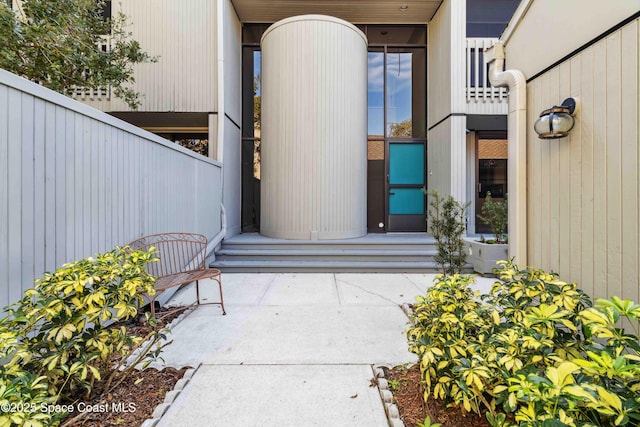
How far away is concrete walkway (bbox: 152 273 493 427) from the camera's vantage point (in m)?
1.54

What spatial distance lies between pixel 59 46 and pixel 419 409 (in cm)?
588

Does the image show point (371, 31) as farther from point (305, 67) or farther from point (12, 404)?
point (12, 404)

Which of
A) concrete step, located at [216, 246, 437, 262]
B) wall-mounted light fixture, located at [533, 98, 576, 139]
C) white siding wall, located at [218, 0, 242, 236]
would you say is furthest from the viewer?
white siding wall, located at [218, 0, 242, 236]

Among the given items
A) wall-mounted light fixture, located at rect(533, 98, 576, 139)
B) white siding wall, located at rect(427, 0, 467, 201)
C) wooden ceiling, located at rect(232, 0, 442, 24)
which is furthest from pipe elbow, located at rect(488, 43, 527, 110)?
wooden ceiling, located at rect(232, 0, 442, 24)

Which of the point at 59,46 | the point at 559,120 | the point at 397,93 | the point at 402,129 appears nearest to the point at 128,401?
the point at 559,120

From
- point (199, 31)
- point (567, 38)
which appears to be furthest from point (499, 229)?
point (199, 31)

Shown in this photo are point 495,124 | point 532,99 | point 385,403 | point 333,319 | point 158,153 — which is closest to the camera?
point 385,403

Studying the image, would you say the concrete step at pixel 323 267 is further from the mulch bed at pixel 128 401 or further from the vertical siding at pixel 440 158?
the mulch bed at pixel 128 401

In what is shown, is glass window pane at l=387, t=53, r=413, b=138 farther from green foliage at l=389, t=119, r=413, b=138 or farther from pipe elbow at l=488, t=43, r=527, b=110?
pipe elbow at l=488, t=43, r=527, b=110

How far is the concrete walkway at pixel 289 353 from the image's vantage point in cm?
154

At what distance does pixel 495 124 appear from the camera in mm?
6441

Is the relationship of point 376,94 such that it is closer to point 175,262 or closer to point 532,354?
point 175,262

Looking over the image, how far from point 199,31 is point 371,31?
12.4 ft

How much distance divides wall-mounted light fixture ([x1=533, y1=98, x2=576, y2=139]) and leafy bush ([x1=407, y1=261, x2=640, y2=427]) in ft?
3.21
